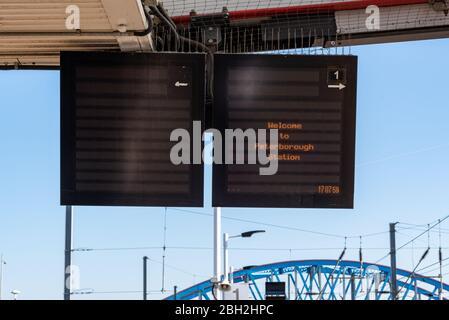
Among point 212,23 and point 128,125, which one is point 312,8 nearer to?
point 212,23

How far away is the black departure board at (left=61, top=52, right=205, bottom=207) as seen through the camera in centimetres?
945

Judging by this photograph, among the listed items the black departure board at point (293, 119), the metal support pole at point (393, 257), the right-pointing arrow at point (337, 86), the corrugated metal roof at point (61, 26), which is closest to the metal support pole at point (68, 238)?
the corrugated metal roof at point (61, 26)

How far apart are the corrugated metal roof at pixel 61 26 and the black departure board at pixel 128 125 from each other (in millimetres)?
220

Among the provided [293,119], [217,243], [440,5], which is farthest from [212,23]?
[217,243]

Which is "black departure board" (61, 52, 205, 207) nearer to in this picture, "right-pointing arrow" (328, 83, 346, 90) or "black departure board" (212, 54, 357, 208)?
"black departure board" (212, 54, 357, 208)

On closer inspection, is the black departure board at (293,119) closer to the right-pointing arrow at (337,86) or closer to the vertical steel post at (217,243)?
the right-pointing arrow at (337,86)

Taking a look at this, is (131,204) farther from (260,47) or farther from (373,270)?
(373,270)

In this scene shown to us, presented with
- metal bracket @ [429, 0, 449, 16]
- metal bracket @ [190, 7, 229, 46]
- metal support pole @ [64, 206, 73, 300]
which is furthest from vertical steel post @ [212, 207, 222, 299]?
metal bracket @ [429, 0, 449, 16]

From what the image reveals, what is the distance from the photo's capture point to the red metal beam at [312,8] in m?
10.7

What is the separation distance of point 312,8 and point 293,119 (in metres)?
1.72

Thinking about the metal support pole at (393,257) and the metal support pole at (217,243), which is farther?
the metal support pole at (393,257)
